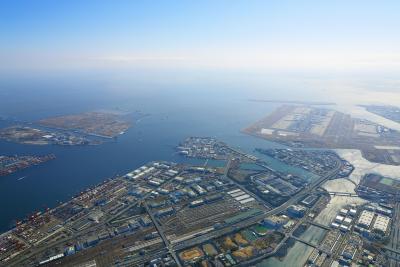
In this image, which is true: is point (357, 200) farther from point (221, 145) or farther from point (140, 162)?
point (140, 162)

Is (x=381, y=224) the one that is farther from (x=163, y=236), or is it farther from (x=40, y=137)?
(x=40, y=137)

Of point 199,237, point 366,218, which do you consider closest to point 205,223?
point 199,237

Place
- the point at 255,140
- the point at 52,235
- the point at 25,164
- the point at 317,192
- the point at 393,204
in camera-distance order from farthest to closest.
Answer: the point at 255,140 < the point at 25,164 < the point at 317,192 < the point at 393,204 < the point at 52,235

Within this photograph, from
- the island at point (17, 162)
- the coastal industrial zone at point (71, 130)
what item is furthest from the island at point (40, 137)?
the island at point (17, 162)

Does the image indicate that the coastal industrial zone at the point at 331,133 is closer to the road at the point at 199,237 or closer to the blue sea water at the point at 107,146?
the blue sea water at the point at 107,146

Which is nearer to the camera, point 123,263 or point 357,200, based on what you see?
point 123,263

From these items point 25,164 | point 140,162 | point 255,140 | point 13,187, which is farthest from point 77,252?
point 255,140

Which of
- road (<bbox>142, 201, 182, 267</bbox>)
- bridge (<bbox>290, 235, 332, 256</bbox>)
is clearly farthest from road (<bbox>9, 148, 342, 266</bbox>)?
bridge (<bbox>290, 235, 332, 256</bbox>)
